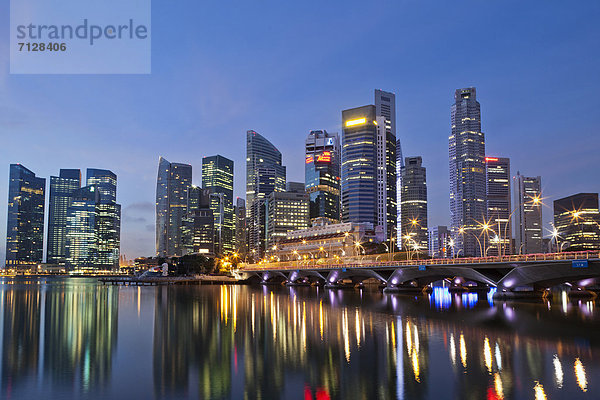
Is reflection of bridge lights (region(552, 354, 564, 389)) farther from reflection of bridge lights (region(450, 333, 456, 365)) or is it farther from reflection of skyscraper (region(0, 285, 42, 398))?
reflection of skyscraper (region(0, 285, 42, 398))

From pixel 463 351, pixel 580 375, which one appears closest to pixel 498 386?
pixel 580 375

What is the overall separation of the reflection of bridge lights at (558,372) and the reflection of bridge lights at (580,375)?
0.77 meters

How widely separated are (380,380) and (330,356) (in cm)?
632

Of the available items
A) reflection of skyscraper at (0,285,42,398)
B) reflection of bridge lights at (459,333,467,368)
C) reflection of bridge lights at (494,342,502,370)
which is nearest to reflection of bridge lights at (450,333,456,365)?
reflection of bridge lights at (459,333,467,368)

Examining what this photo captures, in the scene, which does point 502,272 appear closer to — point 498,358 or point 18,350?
point 498,358

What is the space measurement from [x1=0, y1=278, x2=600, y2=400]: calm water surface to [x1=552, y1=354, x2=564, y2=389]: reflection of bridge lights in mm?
64

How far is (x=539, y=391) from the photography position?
69.6 ft

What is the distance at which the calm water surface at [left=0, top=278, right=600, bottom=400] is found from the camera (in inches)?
854

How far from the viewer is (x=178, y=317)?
53906 millimetres

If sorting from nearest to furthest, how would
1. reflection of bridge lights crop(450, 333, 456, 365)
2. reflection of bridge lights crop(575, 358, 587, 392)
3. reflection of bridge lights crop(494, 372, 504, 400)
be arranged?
reflection of bridge lights crop(494, 372, 504, 400) → reflection of bridge lights crop(575, 358, 587, 392) → reflection of bridge lights crop(450, 333, 456, 365)

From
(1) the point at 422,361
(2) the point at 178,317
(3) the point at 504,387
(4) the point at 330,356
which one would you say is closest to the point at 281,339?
(4) the point at 330,356

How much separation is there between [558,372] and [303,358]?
1450 centimetres

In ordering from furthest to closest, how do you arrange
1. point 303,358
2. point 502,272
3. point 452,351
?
1. point 502,272
2. point 452,351
3. point 303,358

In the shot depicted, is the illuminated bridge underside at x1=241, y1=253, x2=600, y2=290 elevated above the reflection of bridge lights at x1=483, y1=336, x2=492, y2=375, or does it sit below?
above
